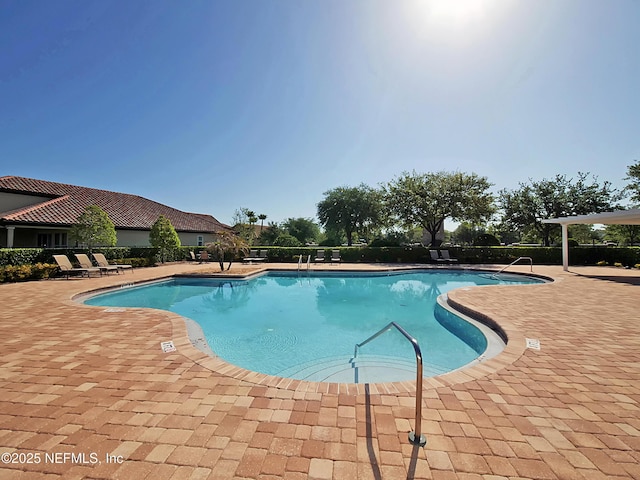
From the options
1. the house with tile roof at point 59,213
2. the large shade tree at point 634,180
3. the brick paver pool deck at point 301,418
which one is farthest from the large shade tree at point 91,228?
the large shade tree at point 634,180

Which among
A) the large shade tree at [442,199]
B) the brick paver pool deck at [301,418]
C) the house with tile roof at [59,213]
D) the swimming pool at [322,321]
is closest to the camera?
the brick paver pool deck at [301,418]

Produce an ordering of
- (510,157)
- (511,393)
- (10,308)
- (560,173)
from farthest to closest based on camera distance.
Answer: (560,173) → (510,157) → (10,308) → (511,393)

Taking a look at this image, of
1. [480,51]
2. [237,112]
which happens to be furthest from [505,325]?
[237,112]

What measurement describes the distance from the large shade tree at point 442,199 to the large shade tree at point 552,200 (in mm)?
6637

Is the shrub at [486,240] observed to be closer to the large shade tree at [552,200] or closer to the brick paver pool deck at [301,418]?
the large shade tree at [552,200]

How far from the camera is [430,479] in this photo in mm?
1857

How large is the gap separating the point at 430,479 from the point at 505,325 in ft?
14.4

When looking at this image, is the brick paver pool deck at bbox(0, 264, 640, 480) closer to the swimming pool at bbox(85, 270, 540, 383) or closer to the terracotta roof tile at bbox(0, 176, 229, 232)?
the swimming pool at bbox(85, 270, 540, 383)

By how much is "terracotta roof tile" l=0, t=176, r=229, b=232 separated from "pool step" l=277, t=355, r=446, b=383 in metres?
19.3

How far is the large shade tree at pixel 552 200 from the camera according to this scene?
83.4ft

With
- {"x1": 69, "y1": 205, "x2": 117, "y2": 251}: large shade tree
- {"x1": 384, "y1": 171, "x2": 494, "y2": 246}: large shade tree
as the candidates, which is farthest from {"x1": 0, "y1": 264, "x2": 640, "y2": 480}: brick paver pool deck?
{"x1": 384, "y1": 171, "x2": 494, "y2": 246}: large shade tree

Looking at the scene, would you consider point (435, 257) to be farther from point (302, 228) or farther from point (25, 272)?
point (302, 228)

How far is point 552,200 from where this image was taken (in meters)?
26.2

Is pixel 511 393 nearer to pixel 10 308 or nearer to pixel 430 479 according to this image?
pixel 430 479
